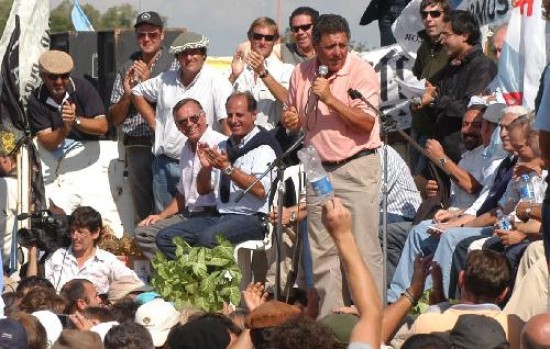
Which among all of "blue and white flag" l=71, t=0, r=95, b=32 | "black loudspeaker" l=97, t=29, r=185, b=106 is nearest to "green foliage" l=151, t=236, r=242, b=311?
"black loudspeaker" l=97, t=29, r=185, b=106

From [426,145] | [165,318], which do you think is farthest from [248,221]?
[165,318]

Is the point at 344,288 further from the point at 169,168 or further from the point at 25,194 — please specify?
the point at 25,194

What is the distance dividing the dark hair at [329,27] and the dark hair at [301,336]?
4.19 meters

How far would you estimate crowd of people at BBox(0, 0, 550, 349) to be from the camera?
911 cm

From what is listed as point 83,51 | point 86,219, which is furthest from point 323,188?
point 83,51

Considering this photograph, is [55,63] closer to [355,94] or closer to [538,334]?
[355,94]

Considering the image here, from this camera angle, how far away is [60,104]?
14.7 m

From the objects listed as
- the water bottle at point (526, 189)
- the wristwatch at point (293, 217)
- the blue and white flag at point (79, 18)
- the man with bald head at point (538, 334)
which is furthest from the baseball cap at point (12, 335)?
the blue and white flag at point (79, 18)

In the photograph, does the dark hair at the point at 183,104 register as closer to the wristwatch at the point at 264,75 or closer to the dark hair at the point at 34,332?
the wristwatch at the point at 264,75

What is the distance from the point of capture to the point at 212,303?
12.9 m

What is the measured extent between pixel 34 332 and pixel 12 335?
71 centimetres

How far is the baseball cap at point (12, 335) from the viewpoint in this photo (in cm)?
875

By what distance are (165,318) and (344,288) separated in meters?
1.28

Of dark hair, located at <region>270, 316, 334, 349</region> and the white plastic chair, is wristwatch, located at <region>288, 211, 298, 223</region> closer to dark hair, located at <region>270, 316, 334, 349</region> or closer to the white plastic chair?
the white plastic chair
